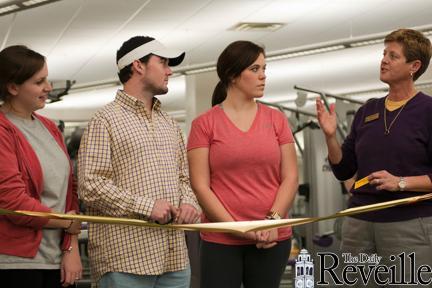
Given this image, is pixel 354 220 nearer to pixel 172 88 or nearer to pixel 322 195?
pixel 322 195

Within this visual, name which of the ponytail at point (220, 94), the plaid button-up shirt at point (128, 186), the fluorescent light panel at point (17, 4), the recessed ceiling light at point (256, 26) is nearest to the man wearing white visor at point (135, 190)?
the plaid button-up shirt at point (128, 186)

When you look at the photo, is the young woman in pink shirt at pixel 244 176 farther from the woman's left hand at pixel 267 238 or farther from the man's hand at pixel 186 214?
the man's hand at pixel 186 214

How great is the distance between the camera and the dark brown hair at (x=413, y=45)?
3197 mm

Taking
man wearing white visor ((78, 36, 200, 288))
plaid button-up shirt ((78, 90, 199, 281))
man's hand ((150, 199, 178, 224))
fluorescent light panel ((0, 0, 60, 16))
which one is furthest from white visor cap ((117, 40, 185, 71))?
fluorescent light panel ((0, 0, 60, 16))

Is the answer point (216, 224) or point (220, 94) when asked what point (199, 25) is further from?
point (216, 224)

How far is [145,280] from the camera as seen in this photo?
107 inches

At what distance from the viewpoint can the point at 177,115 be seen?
18.2 meters

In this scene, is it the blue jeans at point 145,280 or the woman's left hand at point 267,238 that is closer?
the blue jeans at point 145,280

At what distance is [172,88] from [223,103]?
36.9 feet

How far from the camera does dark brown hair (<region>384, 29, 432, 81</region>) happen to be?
320cm

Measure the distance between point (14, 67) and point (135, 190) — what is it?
61cm
